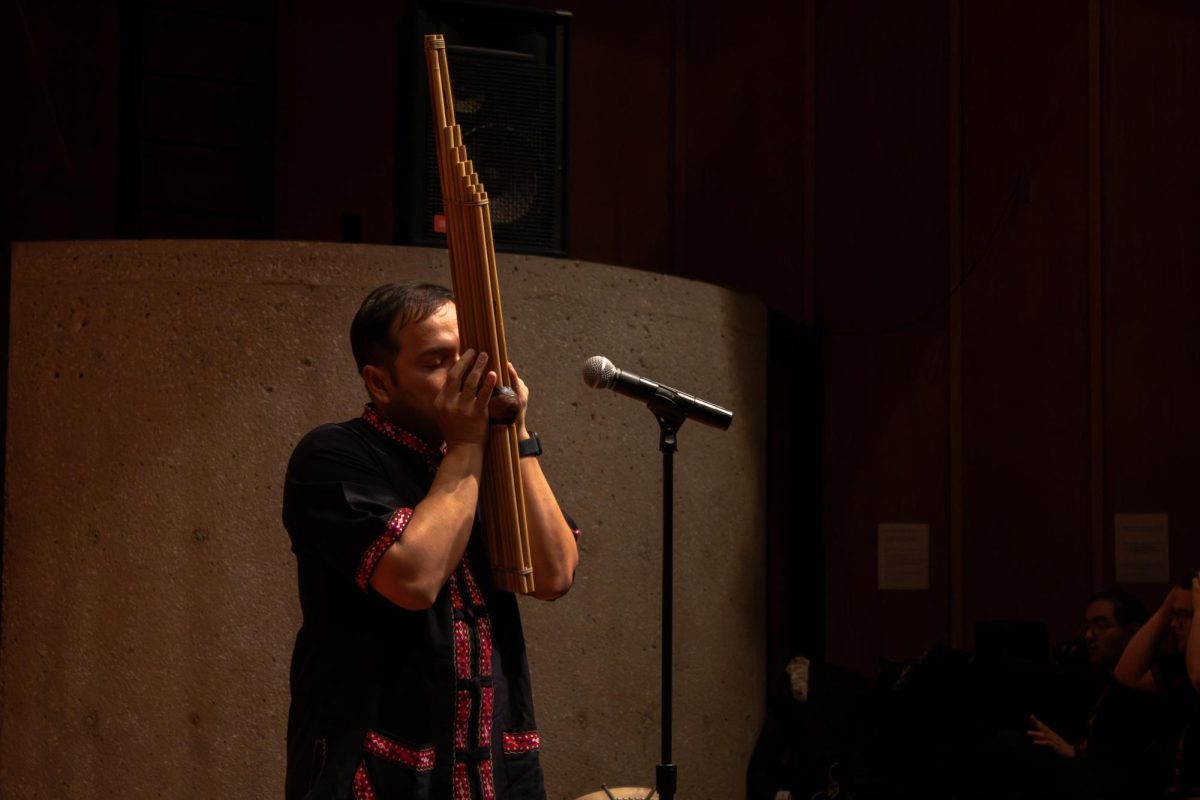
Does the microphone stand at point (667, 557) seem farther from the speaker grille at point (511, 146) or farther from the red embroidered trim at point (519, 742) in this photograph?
the speaker grille at point (511, 146)

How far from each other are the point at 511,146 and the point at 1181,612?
236cm

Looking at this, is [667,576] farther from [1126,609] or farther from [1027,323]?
[1027,323]

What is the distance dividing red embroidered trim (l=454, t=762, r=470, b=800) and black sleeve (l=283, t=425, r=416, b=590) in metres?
0.23

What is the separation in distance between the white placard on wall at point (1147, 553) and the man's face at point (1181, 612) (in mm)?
853

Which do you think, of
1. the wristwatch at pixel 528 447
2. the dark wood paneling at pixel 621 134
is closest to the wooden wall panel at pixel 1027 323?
the dark wood paneling at pixel 621 134

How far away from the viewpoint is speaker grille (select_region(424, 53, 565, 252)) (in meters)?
3.29

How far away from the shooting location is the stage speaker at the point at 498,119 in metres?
3.28

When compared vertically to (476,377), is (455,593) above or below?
below

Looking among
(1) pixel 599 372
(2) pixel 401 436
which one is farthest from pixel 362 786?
(1) pixel 599 372

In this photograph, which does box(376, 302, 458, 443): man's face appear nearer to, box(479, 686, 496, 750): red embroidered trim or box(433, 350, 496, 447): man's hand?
box(433, 350, 496, 447): man's hand

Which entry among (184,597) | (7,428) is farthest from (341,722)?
(7,428)

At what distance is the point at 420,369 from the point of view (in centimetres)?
162

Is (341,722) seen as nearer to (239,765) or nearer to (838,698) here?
(239,765)

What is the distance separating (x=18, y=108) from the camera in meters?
4.47
